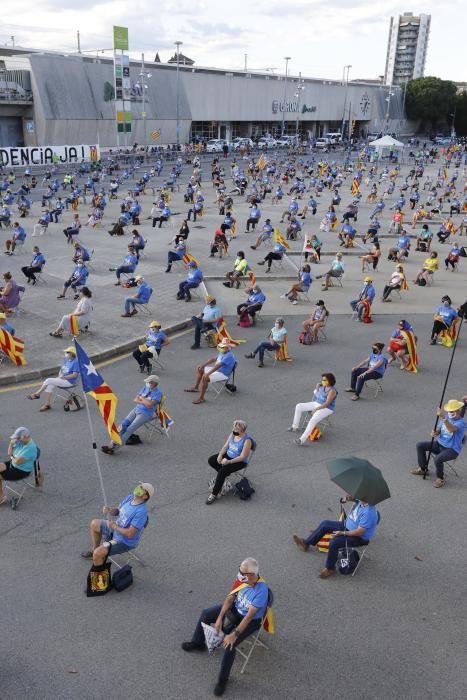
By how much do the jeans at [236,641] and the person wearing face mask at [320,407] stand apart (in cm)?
444

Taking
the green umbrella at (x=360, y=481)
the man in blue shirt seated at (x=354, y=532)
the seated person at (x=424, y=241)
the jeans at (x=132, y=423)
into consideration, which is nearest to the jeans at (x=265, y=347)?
the jeans at (x=132, y=423)

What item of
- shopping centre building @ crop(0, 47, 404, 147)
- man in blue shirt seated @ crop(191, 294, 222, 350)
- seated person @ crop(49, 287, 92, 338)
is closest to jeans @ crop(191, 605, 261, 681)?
man in blue shirt seated @ crop(191, 294, 222, 350)

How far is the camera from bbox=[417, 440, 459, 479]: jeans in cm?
861

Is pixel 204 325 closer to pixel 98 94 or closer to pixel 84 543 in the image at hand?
pixel 84 543

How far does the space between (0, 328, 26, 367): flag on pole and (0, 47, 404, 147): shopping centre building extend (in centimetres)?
5490

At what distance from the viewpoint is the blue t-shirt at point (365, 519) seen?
6695 mm

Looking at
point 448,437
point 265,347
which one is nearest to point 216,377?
point 265,347

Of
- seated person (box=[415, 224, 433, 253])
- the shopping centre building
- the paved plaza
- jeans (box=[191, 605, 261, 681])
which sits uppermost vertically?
the shopping centre building

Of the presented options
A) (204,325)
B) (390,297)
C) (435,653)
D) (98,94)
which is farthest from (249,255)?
(98,94)

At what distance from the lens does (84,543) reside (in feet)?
23.7

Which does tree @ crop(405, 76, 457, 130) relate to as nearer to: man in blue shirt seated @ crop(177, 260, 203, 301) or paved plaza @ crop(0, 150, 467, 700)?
man in blue shirt seated @ crop(177, 260, 203, 301)

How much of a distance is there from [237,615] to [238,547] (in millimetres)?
1632

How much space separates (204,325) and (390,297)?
771 centimetres

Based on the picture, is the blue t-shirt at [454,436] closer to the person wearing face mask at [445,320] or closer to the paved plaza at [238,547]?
the paved plaza at [238,547]
